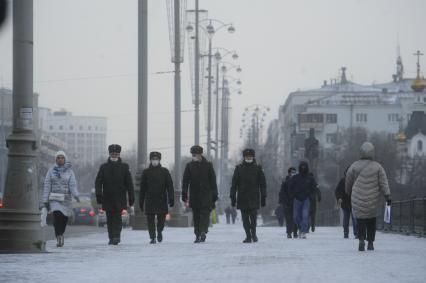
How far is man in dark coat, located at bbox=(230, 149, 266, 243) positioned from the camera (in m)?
22.2

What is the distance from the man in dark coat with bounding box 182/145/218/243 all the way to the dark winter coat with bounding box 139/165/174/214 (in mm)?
377

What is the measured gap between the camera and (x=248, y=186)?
2233cm

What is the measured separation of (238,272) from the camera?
13203 mm

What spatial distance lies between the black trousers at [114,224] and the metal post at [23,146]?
375 cm

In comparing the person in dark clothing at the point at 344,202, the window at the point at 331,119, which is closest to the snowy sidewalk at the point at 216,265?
the person in dark clothing at the point at 344,202

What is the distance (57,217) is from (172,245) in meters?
2.13

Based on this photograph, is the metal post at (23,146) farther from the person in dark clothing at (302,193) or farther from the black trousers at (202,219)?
the person in dark clothing at (302,193)

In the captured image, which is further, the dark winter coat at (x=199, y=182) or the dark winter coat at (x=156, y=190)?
the dark winter coat at (x=199, y=182)

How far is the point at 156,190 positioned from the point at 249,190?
1.79 m

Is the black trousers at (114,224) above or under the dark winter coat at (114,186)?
under

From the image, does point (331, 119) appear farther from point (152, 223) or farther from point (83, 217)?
point (152, 223)

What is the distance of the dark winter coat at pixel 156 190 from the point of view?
2217 centimetres

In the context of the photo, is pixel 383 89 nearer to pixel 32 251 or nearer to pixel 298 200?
pixel 298 200

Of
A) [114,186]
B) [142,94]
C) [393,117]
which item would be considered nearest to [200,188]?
[114,186]
